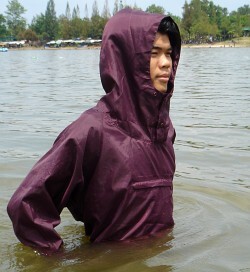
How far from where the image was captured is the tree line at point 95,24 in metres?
123

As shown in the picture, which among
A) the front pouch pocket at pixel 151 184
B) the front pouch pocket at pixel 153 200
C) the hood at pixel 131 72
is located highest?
the hood at pixel 131 72

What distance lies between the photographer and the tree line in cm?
12346

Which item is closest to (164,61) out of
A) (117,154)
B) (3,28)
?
(117,154)

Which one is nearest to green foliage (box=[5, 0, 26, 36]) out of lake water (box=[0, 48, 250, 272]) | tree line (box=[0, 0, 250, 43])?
tree line (box=[0, 0, 250, 43])

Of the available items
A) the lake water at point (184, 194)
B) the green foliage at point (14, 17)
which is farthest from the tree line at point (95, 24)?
the lake water at point (184, 194)

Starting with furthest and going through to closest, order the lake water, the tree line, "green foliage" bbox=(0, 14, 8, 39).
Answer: "green foliage" bbox=(0, 14, 8, 39), the tree line, the lake water

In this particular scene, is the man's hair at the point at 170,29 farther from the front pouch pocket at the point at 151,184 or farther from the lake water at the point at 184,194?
the lake water at the point at 184,194

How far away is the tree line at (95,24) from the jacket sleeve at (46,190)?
115471 mm

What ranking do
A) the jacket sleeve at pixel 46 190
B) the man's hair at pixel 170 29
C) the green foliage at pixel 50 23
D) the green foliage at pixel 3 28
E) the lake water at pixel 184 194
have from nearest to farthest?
the jacket sleeve at pixel 46 190 < the man's hair at pixel 170 29 < the lake water at pixel 184 194 < the green foliage at pixel 50 23 < the green foliage at pixel 3 28

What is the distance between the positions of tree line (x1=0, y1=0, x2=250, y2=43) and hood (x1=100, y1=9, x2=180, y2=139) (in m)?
115

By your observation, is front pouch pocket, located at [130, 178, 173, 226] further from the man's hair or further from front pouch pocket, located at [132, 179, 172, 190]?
the man's hair

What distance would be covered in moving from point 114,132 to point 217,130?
598cm

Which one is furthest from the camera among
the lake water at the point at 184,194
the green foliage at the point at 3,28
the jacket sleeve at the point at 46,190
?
the green foliage at the point at 3,28

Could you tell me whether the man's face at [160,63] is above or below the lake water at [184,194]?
above
